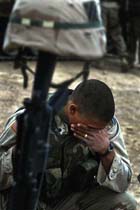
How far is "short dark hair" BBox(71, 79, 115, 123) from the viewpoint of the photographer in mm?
3125

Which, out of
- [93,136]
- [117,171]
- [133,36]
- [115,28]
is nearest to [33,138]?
[93,136]

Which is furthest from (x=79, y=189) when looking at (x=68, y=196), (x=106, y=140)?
(x=106, y=140)

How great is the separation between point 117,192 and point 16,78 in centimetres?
545

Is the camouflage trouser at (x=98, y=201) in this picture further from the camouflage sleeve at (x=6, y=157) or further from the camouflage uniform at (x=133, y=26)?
the camouflage uniform at (x=133, y=26)

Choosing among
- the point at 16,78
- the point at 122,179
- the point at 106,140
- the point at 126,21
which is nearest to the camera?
the point at 106,140

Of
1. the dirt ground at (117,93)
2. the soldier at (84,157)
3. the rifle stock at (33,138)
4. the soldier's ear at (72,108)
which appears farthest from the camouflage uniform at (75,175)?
the dirt ground at (117,93)

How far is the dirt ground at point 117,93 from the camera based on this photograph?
6.20 m

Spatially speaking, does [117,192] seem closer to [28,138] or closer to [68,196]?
[68,196]

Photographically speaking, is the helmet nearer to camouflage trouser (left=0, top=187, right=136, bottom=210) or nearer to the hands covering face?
the hands covering face

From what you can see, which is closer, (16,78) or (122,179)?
(122,179)

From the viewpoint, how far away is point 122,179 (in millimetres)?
3293

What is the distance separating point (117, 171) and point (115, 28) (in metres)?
7.74

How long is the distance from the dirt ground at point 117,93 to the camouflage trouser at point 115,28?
0.35 metres

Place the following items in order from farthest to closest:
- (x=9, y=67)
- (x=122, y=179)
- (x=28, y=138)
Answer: (x=9, y=67), (x=122, y=179), (x=28, y=138)
